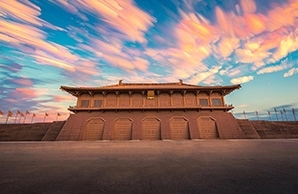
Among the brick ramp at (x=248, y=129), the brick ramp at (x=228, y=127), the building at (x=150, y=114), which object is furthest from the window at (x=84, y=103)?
the brick ramp at (x=248, y=129)

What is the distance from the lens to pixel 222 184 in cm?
284

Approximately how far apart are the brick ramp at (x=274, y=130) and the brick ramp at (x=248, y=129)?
107 cm

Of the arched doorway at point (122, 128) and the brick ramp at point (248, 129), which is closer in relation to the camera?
the brick ramp at point (248, 129)

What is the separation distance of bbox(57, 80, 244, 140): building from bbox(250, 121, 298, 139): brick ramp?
4.14m

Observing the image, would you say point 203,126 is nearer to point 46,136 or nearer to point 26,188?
point 26,188

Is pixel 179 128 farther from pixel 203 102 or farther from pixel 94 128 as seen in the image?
pixel 94 128

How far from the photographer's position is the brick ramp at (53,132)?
18325mm

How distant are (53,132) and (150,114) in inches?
560

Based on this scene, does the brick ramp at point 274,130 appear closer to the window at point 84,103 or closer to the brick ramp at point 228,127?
the brick ramp at point 228,127

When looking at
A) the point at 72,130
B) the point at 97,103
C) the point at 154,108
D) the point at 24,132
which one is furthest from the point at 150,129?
the point at 24,132

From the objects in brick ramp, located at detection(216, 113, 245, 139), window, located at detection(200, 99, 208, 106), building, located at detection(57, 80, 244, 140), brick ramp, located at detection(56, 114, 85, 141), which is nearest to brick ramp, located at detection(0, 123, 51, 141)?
brick ramp, located at detection(56, 114, 85, 141)

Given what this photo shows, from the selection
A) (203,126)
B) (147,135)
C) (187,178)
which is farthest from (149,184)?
(203,126)

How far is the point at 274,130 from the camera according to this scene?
19797mm

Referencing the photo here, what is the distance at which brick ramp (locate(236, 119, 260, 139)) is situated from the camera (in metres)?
18.2
